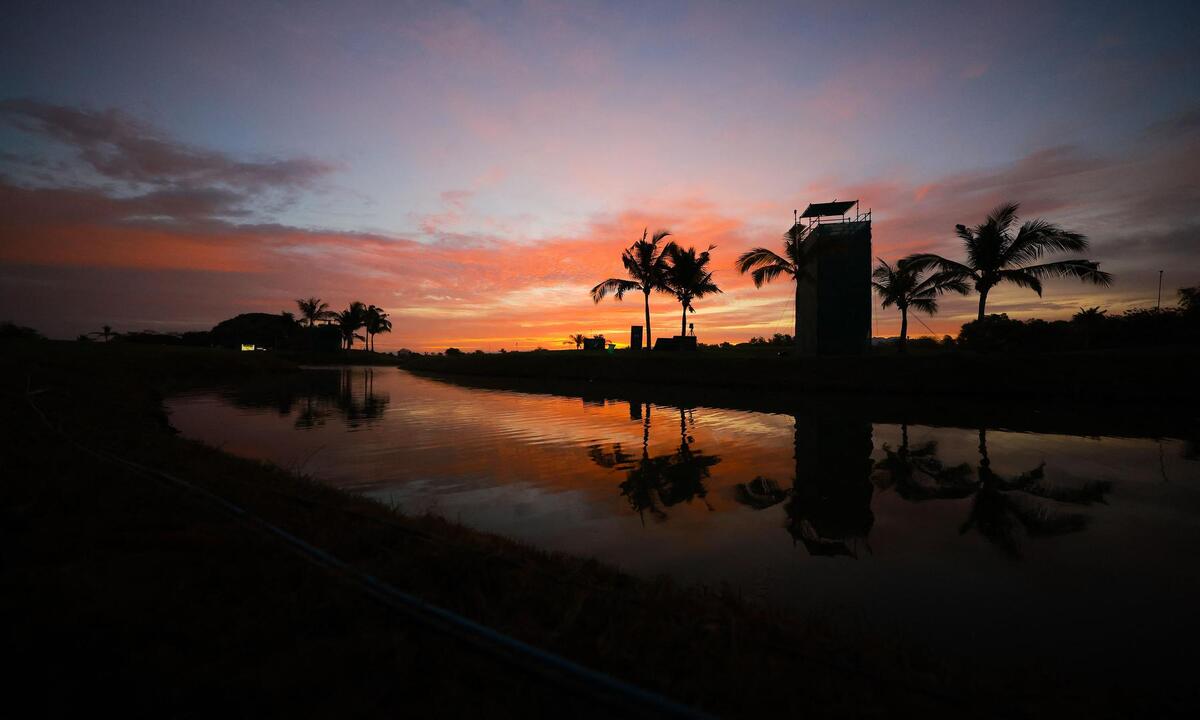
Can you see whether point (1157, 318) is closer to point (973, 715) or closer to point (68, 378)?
point (973, 715)

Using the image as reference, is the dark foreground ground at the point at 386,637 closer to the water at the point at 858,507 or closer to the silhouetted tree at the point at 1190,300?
the water at the point at 858,507

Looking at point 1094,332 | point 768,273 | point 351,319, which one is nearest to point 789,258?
point 768,273

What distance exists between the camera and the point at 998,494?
632 cm

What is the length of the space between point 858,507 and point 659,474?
2757mm

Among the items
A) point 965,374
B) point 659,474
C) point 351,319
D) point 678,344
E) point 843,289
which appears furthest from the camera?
point 351,319

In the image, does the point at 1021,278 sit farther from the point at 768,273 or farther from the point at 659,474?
the point at 659,474

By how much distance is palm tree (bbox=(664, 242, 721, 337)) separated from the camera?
3234 centimetres

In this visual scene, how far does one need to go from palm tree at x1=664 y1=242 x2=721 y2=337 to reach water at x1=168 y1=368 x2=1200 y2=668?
21229 millimetres

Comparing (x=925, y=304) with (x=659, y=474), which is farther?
(x=925, y=304)

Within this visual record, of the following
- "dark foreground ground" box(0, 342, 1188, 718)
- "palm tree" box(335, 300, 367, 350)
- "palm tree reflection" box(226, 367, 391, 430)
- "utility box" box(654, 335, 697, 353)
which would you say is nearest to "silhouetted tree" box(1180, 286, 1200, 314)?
"utility box" box(654, 335, 697, 353)

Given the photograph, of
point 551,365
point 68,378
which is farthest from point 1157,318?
point 68,378

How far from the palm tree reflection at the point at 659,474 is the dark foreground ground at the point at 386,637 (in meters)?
2.48

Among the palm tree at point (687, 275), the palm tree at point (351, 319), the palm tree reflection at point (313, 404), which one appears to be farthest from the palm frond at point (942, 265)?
the palm tree at point (351, 319)

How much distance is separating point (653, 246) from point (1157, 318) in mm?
26091
